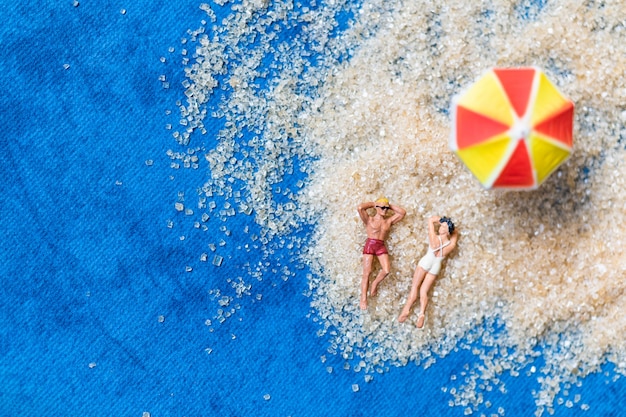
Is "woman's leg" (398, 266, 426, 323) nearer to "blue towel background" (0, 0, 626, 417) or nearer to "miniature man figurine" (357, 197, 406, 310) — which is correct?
"miniature man figurine" (357, 197, 406, 310)

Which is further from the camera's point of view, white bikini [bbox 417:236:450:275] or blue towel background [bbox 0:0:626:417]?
blue towel background [bbox 0:0:626:417]

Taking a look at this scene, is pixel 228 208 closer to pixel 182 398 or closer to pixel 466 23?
pixel 182 398

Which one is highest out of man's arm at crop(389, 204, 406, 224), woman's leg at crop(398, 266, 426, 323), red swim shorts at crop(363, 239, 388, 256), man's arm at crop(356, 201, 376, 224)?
man's arm at crop(356, 201, 376, 224)

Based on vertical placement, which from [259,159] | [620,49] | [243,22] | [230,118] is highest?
[243,22]

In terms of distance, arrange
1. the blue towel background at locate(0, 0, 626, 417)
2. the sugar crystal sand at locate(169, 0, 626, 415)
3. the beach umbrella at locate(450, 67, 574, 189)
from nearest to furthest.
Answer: the beach umbrella at locate(450, 67, 574, 189) → the sugar crystal sand at locate(169, 0, 626, 415) → the blue towel background at locate(0, 0, 626, 417)

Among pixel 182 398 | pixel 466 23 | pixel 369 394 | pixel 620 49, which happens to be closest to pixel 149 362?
pixel 182 398

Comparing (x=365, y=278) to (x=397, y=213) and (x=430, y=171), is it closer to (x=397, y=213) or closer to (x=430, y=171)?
(x=397, y=213)

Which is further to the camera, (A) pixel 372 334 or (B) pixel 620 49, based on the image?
(A) pixel 372 334

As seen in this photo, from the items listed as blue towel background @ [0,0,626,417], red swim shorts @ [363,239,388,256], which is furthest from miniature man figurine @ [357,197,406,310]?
blue towel background @ [0,0,626,417]
